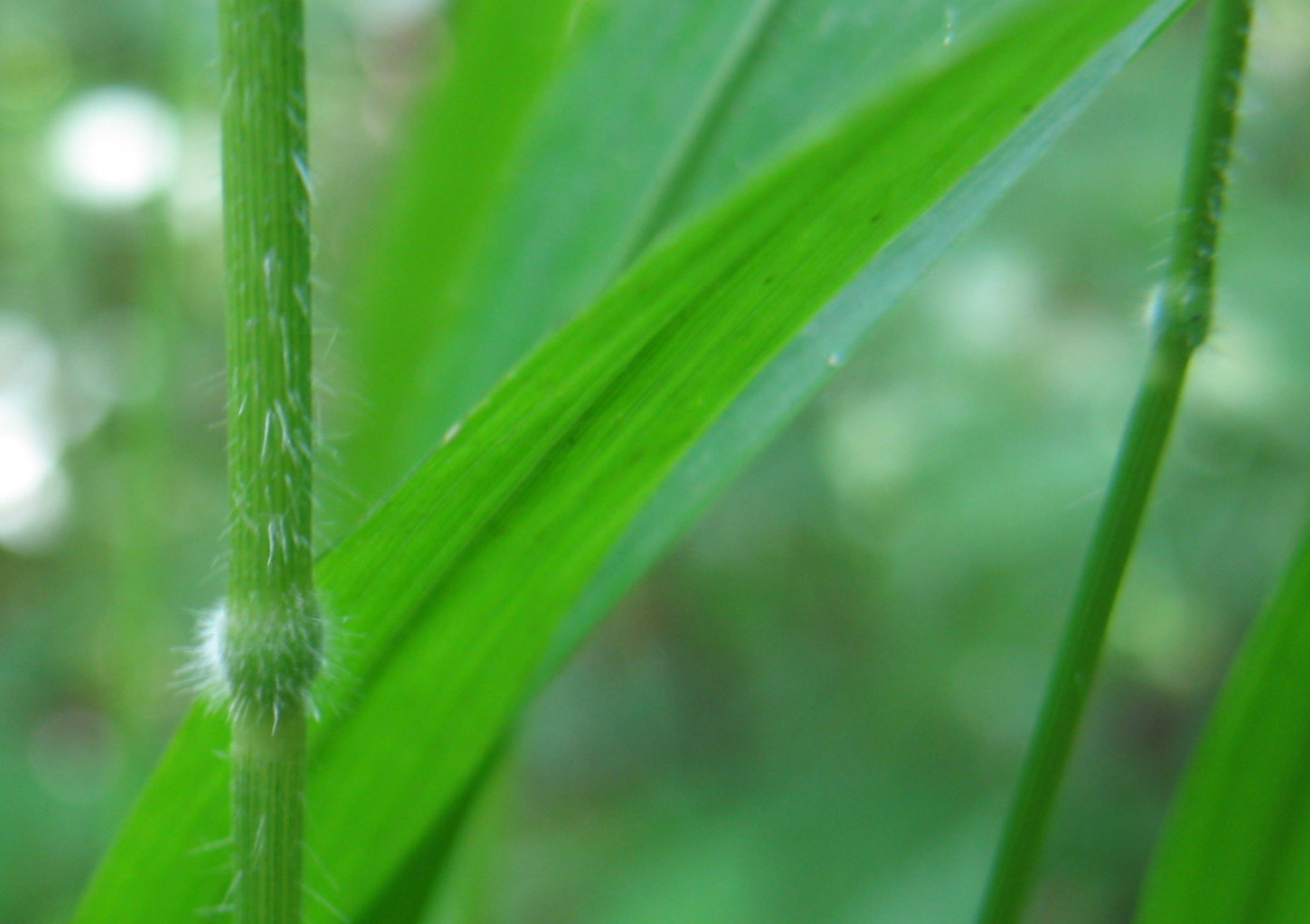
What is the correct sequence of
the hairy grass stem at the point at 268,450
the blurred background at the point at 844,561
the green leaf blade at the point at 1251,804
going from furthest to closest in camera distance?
1. the blurred background at the point at 844,561
2. the green leaf blade at the point at 1251,804
3. the hairy grass stem at the point at 268,450

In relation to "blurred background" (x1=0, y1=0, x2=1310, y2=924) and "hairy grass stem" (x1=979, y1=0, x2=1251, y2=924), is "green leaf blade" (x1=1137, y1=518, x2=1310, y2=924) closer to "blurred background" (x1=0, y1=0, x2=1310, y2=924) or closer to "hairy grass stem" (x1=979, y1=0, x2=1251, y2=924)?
"hairy grass stem" (x1=979, y1=0, x2=1251, y2=924)

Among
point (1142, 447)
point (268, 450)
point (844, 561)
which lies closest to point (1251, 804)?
point (1142, 447)

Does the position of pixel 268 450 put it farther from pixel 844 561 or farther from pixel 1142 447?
pixel 844 561

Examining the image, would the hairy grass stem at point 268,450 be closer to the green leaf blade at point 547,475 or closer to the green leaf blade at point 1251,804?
the green leaf blade at point 547,475

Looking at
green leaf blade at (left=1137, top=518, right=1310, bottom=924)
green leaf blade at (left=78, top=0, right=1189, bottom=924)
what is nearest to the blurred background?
green leaf blade at (left=78, top=0, right=1189, bottom=924)

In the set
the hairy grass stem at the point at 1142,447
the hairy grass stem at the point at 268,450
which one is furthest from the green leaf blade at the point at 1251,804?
the hairy grass stem at the point at 268,450

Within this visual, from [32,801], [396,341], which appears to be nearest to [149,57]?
[32,801]
